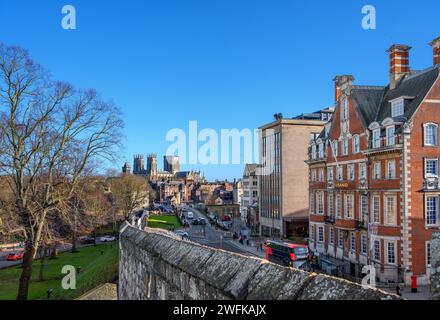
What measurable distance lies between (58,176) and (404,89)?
28.2 metres

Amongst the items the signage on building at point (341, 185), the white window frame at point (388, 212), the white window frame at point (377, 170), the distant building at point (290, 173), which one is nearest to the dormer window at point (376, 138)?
the white window frame at point (377, 170)

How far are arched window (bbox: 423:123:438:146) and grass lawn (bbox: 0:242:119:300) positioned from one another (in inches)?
926

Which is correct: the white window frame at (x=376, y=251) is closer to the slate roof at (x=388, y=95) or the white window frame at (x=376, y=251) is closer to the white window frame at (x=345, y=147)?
the white window frame at (x=345, y=147)

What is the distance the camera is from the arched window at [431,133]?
29156 mm

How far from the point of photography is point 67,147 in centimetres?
2380

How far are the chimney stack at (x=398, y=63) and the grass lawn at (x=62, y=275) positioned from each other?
28396mm

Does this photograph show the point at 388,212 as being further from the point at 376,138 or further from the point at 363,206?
the point at 376,138

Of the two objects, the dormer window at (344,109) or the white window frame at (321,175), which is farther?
the white window frame at (321,175)

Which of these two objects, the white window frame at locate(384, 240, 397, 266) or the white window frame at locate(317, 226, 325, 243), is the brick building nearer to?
the white window frame at locate(384, 240, 397, 266)

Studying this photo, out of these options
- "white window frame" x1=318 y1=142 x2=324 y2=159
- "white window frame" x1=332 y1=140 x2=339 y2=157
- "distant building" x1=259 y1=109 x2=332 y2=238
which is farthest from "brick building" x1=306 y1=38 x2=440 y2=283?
"distant building" x1=259 y1=109 x2=332 y2=238

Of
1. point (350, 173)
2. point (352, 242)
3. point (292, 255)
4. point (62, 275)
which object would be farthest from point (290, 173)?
point (62, 275)

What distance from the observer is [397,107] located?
31578 mm
